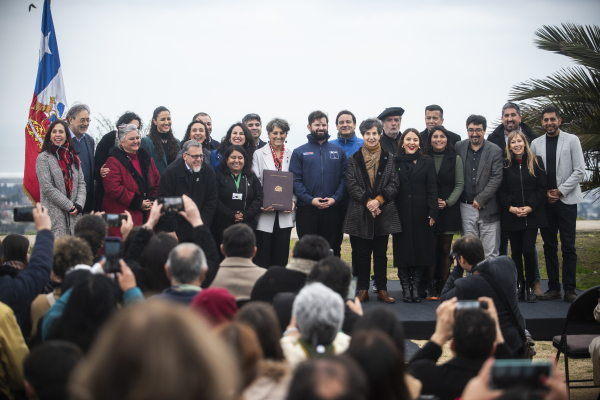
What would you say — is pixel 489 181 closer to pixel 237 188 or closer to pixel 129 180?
pixel 237 188

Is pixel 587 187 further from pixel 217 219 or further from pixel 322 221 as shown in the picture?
pixel 217 219

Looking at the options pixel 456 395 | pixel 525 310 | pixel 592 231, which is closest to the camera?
pixel 456 395

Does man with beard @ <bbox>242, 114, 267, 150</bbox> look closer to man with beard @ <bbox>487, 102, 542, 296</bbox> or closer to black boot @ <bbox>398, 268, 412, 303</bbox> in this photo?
black boot @ <bbox>398, 268, 412, 303</bbox>

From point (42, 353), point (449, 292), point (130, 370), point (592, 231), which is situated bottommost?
point (592, 231)

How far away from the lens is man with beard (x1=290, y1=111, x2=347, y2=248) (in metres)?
6.70

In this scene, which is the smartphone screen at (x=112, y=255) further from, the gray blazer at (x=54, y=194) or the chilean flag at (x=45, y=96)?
the chilean flag at (x=45, y=96)

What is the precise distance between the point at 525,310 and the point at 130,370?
5.77 metres

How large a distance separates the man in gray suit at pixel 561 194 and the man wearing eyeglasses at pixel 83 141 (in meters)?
5.76

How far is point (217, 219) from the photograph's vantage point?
21.4 feet

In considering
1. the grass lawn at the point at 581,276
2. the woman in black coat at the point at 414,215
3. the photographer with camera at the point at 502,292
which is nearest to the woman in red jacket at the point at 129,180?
the woman in black coat at the point at 414,215

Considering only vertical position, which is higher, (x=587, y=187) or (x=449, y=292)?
(x=587, y=187)

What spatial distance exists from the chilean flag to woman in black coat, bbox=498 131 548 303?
6.39 m

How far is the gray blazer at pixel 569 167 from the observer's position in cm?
637

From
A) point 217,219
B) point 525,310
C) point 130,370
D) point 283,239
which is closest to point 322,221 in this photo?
point 283,239
